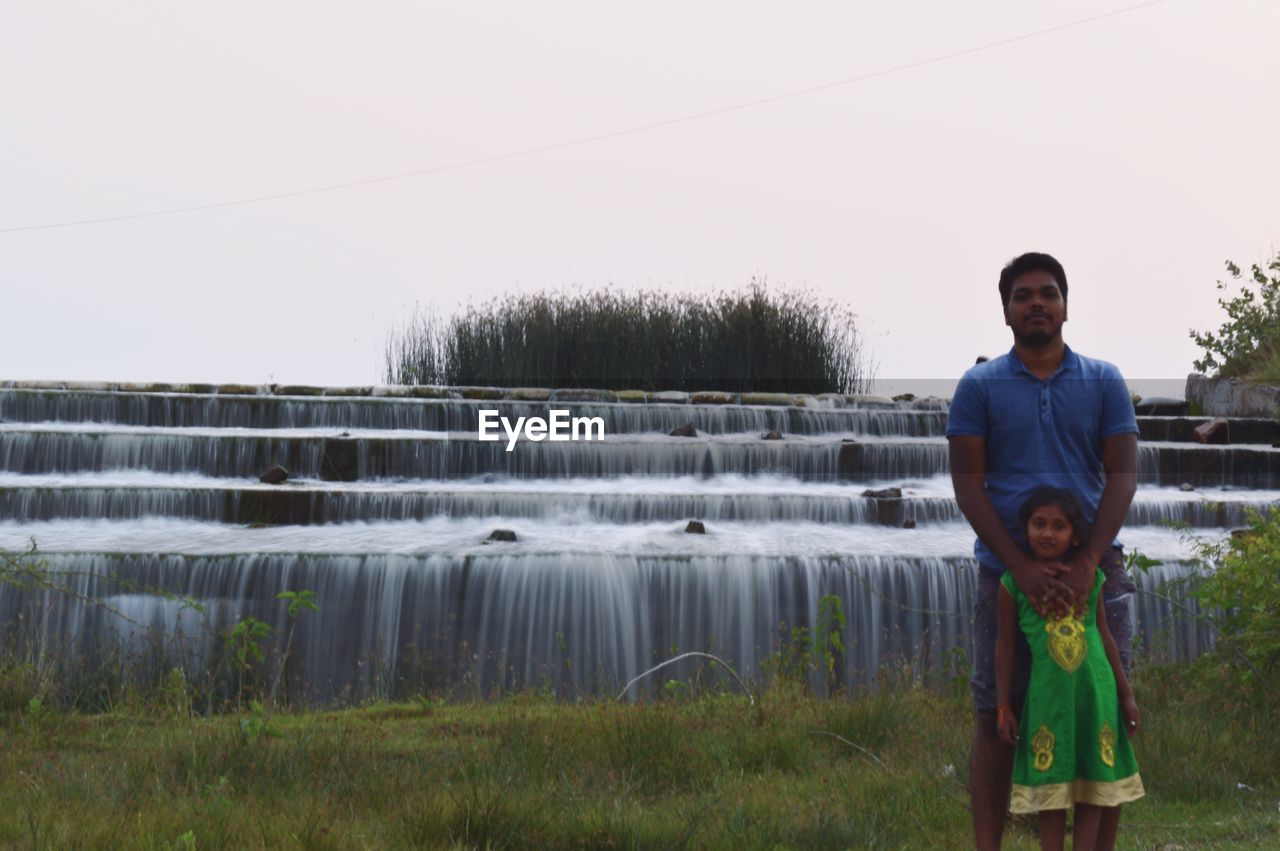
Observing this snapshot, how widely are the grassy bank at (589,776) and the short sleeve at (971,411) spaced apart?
58.4 inches

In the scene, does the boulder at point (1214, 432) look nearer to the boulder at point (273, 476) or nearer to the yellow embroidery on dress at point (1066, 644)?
the boulder at point (273, 476)

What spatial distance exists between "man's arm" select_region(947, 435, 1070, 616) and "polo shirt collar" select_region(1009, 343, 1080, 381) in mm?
214

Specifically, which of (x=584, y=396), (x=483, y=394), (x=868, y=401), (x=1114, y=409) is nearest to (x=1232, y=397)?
(x=868, y=401)

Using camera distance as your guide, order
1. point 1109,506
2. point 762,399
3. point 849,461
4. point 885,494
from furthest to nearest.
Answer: point 762,399, point 849,461, point 885,494, point 1109,506

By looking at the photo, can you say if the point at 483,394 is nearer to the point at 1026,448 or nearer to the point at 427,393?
the point at 427,393

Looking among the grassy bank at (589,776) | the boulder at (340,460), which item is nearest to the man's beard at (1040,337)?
the grassy bank at (589,776)

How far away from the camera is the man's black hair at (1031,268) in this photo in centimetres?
327

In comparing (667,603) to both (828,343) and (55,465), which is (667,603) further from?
(828,343)

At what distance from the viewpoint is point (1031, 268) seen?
329 centimetres

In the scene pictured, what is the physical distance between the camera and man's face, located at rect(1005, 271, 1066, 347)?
10.7 feet

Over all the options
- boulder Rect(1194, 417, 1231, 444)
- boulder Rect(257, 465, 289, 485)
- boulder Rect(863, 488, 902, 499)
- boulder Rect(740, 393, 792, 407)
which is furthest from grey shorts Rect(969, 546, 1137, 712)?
boulder Rect(740, 393, 792, 407)

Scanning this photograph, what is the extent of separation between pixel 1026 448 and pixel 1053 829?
990mm

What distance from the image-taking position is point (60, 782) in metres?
4.47

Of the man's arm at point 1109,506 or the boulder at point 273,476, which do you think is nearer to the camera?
the man's arm at point 1109,506
